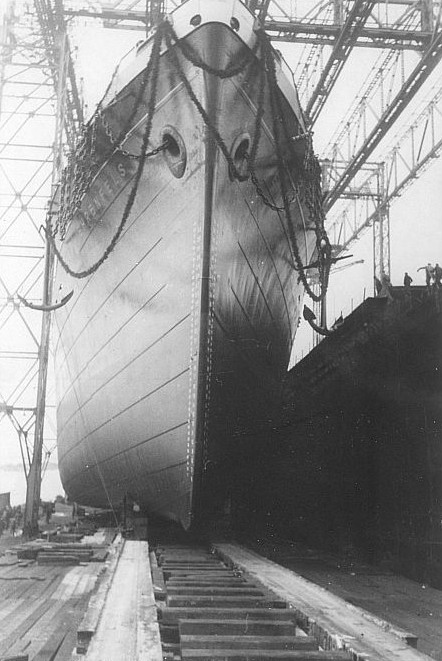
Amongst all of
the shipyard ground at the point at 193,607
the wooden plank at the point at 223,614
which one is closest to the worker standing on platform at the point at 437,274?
the shipyard ground at the point at 193,607

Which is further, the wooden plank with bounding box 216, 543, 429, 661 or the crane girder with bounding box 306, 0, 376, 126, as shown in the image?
the crane girder with bounding box 306, 0, 376, 126

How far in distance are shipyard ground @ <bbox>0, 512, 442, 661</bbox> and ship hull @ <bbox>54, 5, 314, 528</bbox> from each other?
840mm

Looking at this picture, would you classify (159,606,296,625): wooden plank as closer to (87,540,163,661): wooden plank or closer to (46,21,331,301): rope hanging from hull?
(87,540,163,661): wooden plank

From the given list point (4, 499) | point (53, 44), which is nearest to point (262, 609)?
point (53, 44)

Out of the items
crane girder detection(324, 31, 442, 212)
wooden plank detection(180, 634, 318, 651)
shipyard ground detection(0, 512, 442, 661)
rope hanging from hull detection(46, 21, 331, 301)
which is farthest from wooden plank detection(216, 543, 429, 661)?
crane girder detection(324, 31, 442, 212)

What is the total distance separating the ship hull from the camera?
546cm

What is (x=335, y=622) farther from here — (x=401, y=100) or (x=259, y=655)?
(x=401, y=100)

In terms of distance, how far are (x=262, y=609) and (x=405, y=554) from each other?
202 inches

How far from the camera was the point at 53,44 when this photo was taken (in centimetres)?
1196

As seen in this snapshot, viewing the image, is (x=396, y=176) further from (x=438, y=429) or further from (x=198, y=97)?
(x=198, y=97)

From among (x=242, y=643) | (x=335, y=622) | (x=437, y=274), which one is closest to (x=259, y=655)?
(x=242, y=643)

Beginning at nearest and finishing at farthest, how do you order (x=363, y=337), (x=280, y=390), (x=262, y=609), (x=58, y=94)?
(x=262, y=609) < (x=280, y=390) < (x=363, y=337) < (x=58, y=94)

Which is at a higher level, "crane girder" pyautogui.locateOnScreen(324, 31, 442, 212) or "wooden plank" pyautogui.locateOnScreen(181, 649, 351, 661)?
Result: "crane girder" pyautogui.locateOnScreen(324, 31, 442, 212)

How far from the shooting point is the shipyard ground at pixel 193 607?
86.7 inches
